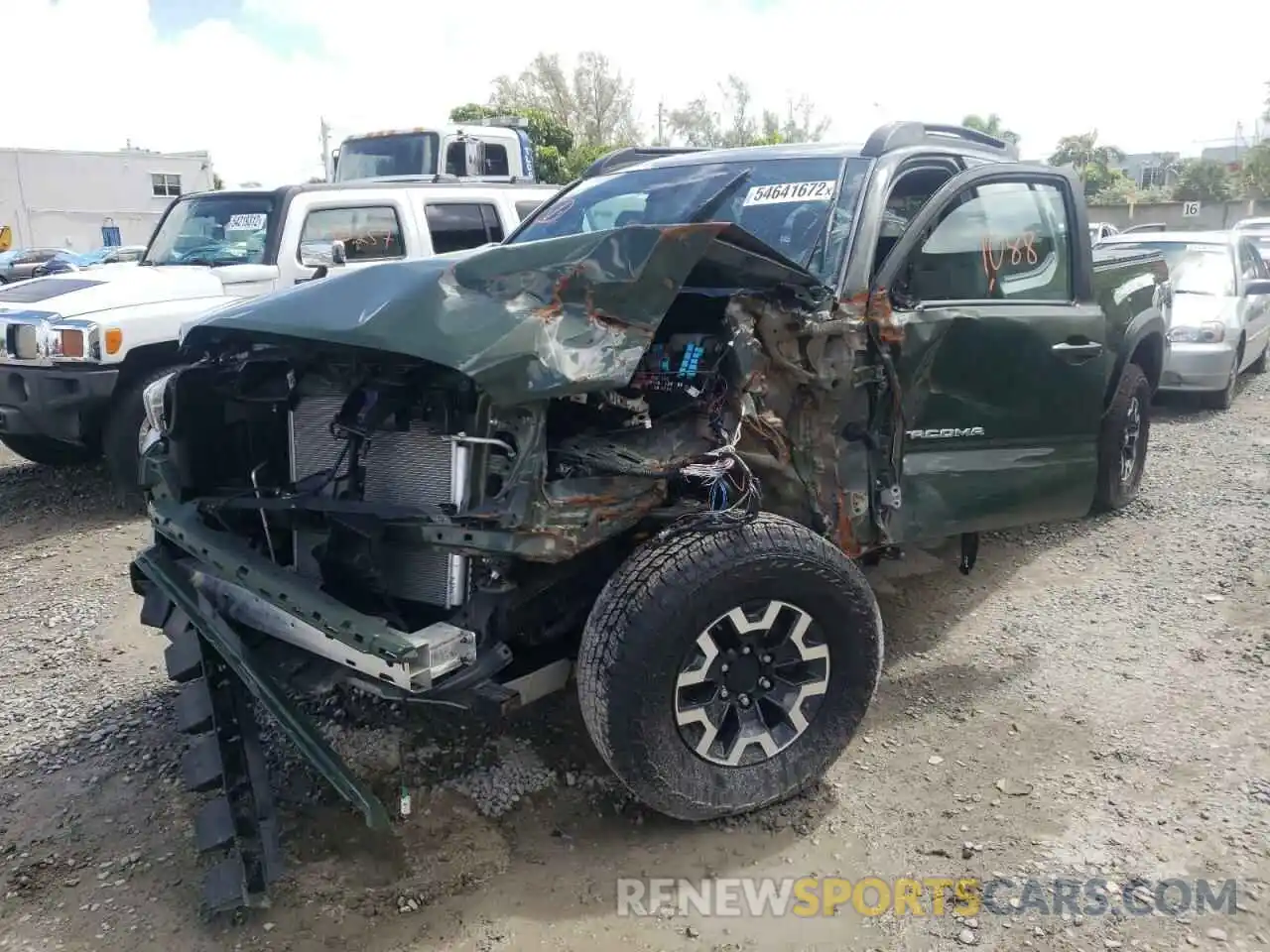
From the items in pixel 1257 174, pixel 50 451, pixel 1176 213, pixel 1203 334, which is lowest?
pixel 50 451

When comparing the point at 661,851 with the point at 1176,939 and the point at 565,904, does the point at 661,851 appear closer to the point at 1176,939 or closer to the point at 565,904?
the point at 565,904

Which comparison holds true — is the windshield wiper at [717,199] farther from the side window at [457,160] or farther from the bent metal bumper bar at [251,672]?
the side window at [457,160]

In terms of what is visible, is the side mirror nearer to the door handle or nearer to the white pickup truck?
the white pickup truck

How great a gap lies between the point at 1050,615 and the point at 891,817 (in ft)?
6.30

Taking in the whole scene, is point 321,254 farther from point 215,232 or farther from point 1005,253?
point 1005,253

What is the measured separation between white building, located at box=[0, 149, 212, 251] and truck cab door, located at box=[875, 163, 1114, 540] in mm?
35633

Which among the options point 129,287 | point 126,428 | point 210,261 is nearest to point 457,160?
point 210,261

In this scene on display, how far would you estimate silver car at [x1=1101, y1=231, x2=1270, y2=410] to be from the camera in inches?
343

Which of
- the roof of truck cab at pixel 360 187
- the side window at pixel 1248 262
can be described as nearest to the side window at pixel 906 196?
the roof of truck cab at pixel 360 187

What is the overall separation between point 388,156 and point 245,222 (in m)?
3.74

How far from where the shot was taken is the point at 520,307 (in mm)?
2676

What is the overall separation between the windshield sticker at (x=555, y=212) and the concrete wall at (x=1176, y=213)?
3547 centimetres

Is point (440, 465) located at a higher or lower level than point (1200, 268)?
lower

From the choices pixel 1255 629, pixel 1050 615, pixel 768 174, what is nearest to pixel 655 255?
pixel 768 174
